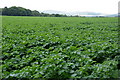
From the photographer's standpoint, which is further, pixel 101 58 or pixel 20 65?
pixel 101 58

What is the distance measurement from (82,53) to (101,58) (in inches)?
29.2

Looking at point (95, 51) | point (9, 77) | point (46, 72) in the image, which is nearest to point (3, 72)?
point (9, 77)

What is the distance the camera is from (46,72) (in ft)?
11.7

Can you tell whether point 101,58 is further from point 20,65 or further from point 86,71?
point 20,65

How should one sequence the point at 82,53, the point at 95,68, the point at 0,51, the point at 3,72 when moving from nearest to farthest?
the point at 95,68 < the point at 3,72 < the point at 82,53 < the point at 0,51

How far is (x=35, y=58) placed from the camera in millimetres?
4672

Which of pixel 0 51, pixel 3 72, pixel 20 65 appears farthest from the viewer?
pixel 0 51

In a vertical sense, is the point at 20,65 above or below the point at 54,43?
below

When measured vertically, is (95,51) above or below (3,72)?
above

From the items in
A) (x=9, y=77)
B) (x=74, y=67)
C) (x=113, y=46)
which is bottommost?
(x=9, y=77)

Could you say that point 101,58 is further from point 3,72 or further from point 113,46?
point 3,72

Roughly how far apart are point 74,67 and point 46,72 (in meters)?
0.75

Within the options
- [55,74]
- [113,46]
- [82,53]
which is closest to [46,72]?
[55,74]

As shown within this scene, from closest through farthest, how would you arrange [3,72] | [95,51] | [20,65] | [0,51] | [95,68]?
[95,68]
[3,72]
[20,65]
[95,51]
[0,51]
